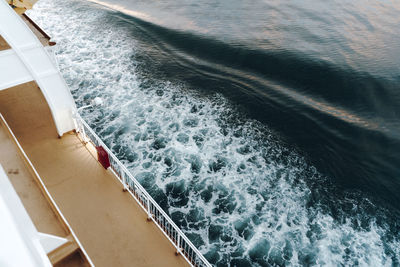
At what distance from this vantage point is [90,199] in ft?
27.6

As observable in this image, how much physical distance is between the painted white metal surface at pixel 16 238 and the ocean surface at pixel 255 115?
29.5 ft

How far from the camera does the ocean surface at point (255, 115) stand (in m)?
10.8

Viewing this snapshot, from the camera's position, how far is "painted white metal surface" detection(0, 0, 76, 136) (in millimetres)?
8977

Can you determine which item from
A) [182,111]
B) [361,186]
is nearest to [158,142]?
[182,111]

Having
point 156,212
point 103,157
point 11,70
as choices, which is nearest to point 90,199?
point 103,157

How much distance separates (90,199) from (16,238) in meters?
7.11

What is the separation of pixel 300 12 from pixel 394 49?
9731 millimetres

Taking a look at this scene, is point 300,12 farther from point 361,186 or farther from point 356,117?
point 361,186

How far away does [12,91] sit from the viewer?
40.3ft

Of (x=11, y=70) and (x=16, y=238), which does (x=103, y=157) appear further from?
(x=16, y=238)

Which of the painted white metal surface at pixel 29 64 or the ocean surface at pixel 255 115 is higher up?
the painted white metal surface at pixel 29 64

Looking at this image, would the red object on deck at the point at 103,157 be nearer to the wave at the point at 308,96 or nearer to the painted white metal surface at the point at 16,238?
the painted white metal surface at the point at 16,238

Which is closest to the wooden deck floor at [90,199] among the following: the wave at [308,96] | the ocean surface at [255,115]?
the ocean surface at [255,115]

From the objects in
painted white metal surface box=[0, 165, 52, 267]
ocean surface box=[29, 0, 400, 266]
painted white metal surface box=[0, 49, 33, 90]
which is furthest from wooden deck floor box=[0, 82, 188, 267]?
painted white metal surface box=[0, 165, 52, 267]
